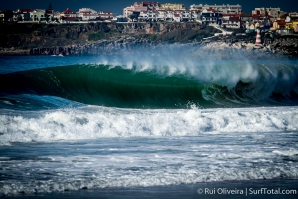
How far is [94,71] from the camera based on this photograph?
21.6 meters

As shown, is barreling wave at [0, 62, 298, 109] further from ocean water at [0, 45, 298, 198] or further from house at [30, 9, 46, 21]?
house at [30, 9, 46, 21]

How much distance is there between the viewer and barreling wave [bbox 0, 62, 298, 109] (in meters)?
18.3

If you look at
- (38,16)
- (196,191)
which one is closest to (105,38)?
(38,16)

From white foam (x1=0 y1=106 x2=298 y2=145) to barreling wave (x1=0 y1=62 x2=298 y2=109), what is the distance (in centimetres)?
475

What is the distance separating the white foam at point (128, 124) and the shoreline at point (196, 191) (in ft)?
12.3

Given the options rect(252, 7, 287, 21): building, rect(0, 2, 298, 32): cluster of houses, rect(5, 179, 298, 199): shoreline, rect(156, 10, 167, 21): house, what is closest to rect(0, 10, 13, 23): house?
rect(0, 2, 298, 32): cluster of houses

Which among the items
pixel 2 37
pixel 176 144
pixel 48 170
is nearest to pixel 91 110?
pixel 176 144

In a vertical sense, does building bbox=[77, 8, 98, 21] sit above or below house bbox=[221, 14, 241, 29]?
above

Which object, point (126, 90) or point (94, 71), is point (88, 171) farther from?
point (94, 71)

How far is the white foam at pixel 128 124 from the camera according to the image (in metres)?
10.8

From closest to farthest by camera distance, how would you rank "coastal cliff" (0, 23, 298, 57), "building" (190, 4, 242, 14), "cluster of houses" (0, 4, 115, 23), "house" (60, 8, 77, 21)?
1. "coastal cliff" (0, 23, 298, 57)
2. "cluster of houses" (0, 4, 115, 23)
3. "house" (60, 8, 77, 21)
4. "building" (190, 4, 242, 14)

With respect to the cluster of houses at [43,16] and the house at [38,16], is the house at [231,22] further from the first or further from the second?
the house at [38,16]

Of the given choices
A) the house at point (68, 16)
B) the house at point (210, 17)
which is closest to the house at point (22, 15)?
the house at point (68, 16)

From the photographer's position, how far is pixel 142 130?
11.8 meters
